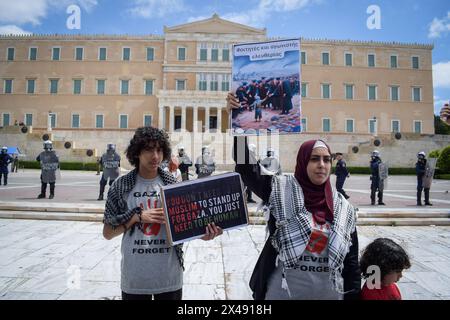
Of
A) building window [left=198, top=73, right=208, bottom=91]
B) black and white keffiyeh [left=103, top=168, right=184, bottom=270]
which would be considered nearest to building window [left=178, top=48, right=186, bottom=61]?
building window [left=198, top=73, right=208, bottom=91]

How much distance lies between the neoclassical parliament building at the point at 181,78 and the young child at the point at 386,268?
39893mm

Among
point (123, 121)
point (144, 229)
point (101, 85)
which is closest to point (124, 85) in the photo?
point (101, 85)

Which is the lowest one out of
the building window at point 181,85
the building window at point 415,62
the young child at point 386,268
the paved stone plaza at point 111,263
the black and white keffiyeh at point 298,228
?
the paved stone plaza at point 111,263

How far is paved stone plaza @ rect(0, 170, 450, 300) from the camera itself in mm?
3365

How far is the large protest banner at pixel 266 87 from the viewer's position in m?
2.25

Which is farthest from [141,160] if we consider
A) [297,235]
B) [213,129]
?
[213,129]

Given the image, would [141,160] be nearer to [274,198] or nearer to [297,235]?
[274,198]

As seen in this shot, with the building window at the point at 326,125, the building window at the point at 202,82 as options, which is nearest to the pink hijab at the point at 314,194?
the building window at the point at 202,82

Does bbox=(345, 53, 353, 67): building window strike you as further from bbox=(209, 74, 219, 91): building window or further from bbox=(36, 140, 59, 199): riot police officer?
bbox=(36, 140, 59, 199): riot police officer

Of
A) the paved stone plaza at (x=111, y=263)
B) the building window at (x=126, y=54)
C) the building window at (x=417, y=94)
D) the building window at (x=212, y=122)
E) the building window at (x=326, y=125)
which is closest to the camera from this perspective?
the paved stone plaza at (x=111, y=263)

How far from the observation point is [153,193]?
2.06 metres

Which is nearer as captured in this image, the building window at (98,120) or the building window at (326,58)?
the building window at (98,120)

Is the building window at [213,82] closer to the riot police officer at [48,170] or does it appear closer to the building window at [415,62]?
the building window at [415,62]

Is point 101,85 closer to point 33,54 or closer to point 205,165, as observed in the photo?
point 33,54
